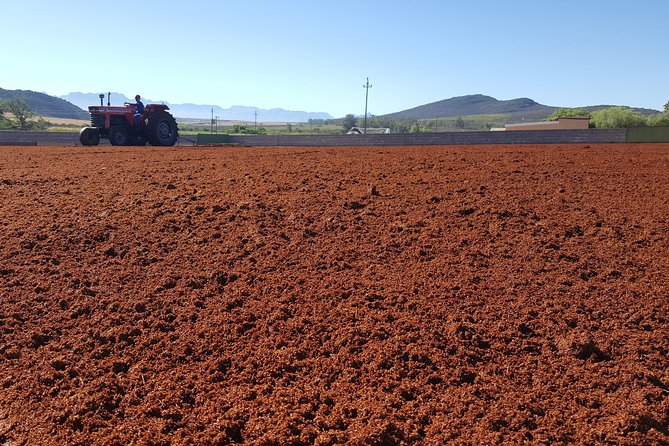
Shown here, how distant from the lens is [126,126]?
23.6 m

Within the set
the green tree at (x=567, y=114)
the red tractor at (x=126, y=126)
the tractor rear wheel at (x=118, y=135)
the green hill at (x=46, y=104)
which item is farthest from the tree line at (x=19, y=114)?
the green hill at (x=46, y=104)

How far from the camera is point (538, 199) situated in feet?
28.4

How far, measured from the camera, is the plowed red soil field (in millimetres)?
3793

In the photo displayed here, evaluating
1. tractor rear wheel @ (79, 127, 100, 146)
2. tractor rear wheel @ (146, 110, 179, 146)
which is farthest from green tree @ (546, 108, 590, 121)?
tractor rear wheel @ (79, 127, 100, 146)

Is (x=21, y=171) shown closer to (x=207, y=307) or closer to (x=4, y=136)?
(x=207, y=307)

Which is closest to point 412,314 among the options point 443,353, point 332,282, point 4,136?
point 443,353

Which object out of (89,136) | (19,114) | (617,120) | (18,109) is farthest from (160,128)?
(18,109)

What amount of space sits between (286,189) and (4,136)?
2772 centimetres

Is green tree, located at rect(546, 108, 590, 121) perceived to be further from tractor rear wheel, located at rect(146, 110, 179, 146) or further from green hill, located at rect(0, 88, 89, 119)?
green hill, located at rect(0, 88, 89, 119)

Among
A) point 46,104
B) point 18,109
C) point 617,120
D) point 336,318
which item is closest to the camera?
point 336,318

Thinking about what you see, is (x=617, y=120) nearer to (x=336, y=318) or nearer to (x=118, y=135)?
(x=118, y=135)

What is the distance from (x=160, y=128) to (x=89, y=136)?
3261 mm

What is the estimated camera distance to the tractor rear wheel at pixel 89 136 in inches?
924

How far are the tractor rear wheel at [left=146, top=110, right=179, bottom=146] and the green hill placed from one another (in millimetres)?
148135
